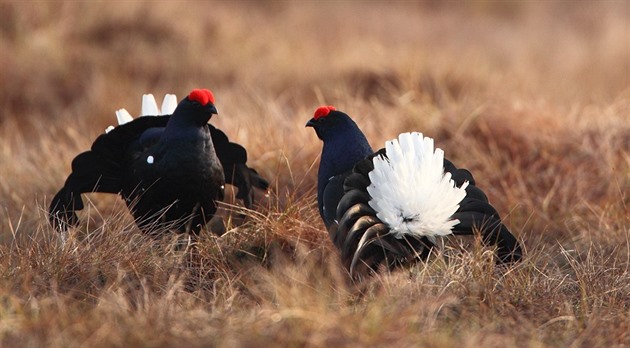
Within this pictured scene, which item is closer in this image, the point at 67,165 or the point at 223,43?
the point at 67,165

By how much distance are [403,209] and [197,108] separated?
36.1 inches

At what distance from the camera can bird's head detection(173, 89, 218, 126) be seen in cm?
359

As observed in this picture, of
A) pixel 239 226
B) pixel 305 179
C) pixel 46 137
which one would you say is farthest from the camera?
pixel 46 137

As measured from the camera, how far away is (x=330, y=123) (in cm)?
355

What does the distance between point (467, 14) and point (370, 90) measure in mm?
4903

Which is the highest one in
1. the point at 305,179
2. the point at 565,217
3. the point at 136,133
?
the point at 136,133

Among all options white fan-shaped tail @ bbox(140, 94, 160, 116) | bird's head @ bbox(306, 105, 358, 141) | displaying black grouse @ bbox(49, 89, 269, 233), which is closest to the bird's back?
displaying black grouse @ bbox(49, 89, 269, 233)

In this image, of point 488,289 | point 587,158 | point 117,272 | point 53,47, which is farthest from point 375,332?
point 53,47

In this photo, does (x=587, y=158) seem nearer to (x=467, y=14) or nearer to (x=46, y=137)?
(x=46, y=137)

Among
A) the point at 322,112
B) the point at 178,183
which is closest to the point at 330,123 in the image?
the point at 322,112

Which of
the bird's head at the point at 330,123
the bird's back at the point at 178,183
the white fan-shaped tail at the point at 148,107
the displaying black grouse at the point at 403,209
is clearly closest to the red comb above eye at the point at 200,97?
the bird's back at the point at 178,183

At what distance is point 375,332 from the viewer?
2.51 metres

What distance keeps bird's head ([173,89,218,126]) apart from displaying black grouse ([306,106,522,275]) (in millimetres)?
564

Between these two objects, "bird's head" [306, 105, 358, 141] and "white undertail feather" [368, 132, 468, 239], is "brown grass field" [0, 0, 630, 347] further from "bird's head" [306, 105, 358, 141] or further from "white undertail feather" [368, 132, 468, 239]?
"bird's head" [306, 105, 358, 141]
